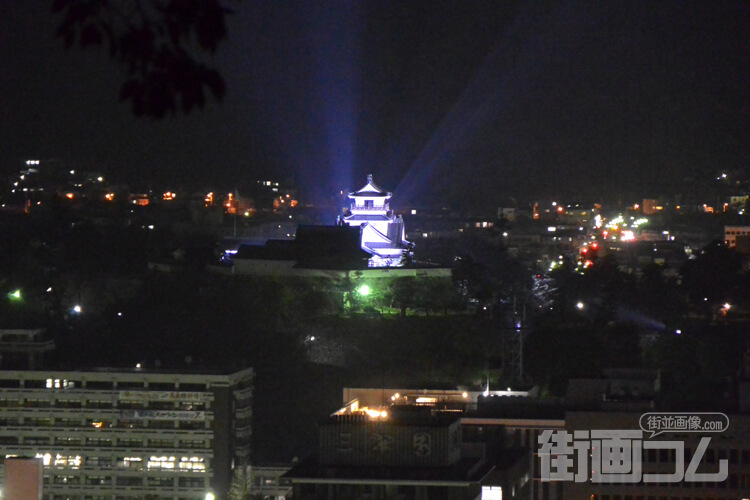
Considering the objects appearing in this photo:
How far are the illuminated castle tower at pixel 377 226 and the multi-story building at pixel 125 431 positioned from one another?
5.36m

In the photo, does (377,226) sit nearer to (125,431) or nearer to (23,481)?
(125,431)

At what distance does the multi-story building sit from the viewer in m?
21.1

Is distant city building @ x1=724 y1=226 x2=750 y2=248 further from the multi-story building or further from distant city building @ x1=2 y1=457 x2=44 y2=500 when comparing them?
distant city building @ x1=2 y1=457 x2=44 y2=500

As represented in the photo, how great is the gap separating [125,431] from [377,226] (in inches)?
292

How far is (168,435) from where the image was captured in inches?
838

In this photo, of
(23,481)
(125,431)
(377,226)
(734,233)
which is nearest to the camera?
(23,481)

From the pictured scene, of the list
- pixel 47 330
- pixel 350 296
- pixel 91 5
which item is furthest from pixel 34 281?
pixel 91 5

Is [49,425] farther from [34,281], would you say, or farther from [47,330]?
[34,281]

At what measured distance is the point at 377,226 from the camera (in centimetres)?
2736

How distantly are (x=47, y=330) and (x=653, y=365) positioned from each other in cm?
965

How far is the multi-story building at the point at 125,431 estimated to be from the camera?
2114 centimetres

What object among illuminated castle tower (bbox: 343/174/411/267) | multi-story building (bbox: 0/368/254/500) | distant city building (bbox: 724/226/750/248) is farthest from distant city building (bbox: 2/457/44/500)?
distant city building (bbox: 724/226/750/248)

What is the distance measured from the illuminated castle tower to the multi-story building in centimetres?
536

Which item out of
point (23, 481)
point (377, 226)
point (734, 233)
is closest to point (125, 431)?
point (377, 226)
